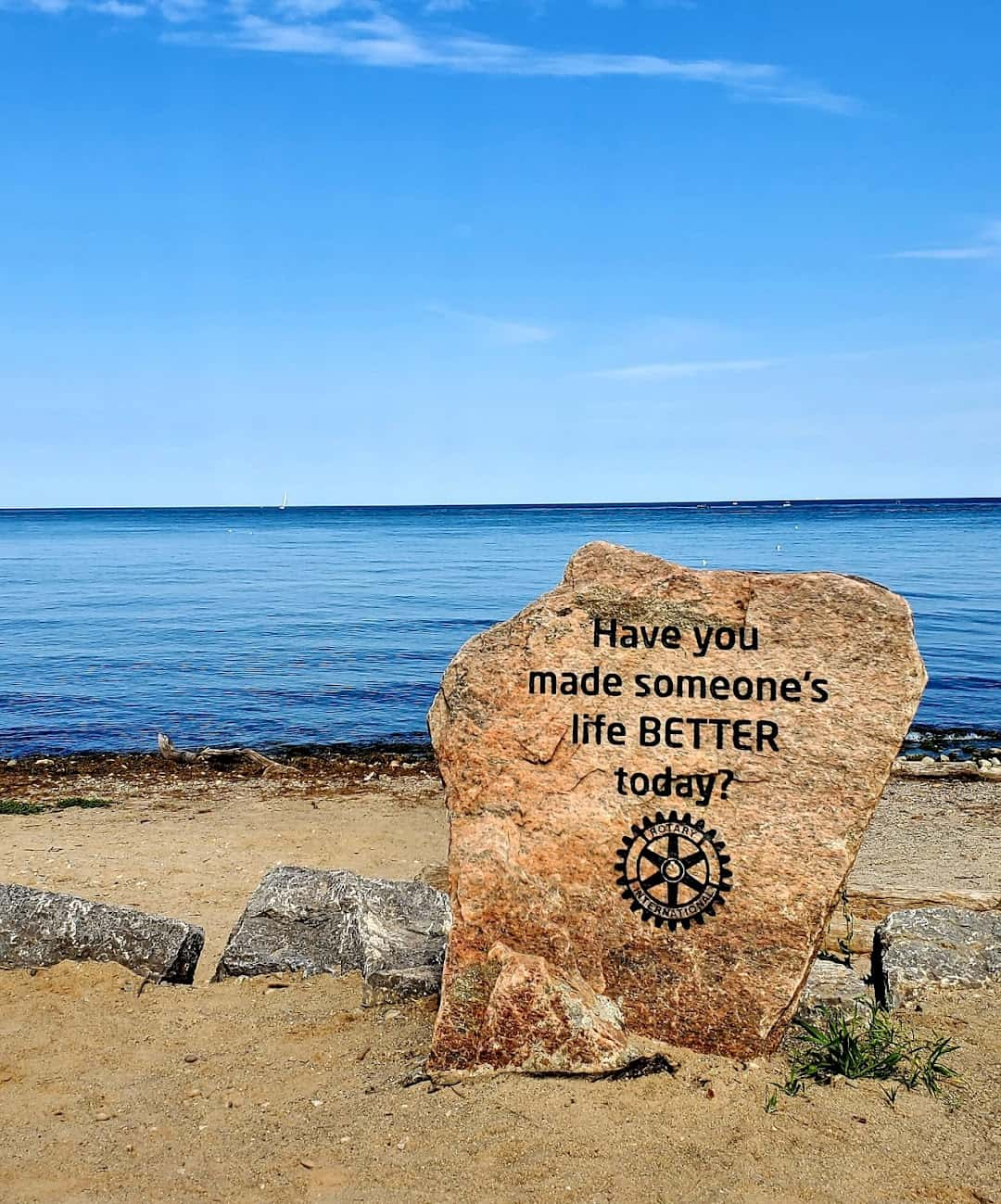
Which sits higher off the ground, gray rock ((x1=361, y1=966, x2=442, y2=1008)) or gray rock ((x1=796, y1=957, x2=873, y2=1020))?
gray rock ((x1=796, y1=957, x2=873, y2=1020))

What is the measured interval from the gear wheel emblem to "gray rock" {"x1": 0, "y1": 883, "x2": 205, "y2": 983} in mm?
2620

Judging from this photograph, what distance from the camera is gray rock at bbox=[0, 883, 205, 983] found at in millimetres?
6000

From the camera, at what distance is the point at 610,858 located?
5.09 meters

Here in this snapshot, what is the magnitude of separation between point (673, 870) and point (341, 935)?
6.89ft

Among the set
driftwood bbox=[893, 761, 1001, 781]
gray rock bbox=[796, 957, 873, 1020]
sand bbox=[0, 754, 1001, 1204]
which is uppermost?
gray rock bbox=[796, 957, 873, 1020]

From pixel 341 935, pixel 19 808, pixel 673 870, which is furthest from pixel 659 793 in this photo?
pixel 19 808

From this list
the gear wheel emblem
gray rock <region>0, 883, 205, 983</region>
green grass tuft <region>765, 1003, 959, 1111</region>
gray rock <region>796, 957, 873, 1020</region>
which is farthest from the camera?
gray rock <region>0, 883, 205, 983</region>

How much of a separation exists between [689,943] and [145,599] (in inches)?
1208

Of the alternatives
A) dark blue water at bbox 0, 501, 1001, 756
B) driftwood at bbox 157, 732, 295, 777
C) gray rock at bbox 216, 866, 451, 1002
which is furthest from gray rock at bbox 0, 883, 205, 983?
dark blue water at bbox 0, 501, 1001, 756

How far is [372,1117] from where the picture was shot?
4.54 metres

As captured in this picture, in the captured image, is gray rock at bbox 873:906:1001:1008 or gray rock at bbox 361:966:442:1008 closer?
gray rock at bbox 873:906:1001:1008

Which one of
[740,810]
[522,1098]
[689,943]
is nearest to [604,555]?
[740,810]

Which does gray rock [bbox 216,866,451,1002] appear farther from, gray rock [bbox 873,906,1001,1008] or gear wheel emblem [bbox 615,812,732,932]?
gray rock [bbox 873,906,1001,1008]

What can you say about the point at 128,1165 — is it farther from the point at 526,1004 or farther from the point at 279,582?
the point at 279,582
